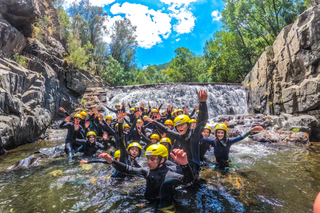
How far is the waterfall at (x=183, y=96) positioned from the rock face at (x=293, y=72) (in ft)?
7.31

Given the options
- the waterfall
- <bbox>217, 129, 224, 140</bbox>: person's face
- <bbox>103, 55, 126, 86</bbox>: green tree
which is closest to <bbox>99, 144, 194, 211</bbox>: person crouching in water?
<bbox>217, 129, 224, 140</bbox>: person's face

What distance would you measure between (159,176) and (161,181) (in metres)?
0.10

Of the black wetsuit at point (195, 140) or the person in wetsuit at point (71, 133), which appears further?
the person in wetsuit at point (71, 133)

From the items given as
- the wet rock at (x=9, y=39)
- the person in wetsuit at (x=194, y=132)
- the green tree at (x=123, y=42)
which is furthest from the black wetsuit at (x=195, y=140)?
the green tree at (x=123, y=42)

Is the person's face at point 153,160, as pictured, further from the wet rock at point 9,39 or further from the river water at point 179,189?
the wet rock at point 9,39

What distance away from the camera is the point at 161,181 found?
3.38 meters

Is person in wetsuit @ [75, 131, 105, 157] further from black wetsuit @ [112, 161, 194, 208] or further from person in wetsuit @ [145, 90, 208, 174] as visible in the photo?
person in wetsuit @ [145, 90, 208, 174]

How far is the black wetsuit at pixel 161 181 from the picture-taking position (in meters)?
3.23

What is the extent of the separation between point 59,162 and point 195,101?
46.0ft

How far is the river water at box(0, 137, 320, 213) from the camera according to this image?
3516 millimetres

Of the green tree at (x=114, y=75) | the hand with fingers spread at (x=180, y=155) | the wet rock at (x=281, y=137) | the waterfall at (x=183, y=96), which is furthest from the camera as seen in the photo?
the green tree at (x=114, y=75)

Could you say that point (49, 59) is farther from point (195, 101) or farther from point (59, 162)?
point (195, 101)

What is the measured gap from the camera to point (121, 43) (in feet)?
119

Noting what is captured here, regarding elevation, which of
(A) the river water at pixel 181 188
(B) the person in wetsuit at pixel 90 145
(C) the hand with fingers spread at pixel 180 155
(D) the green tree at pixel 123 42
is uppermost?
(D) the green tree at pixel 123 42
